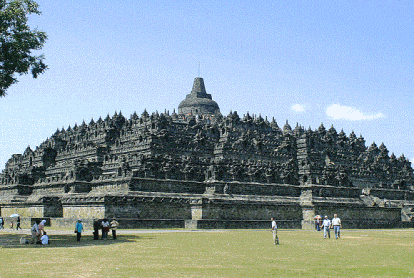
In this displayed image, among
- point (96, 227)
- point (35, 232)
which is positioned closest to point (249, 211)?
point (96, 227)

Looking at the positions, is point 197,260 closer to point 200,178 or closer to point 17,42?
point 17,42

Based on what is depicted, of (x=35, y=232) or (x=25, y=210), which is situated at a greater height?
(x=25, y=210)

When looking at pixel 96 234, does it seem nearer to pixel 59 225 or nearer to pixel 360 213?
pixel 59 225

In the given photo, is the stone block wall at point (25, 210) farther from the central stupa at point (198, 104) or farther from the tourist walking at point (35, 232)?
the central stupa at point (198, 104)

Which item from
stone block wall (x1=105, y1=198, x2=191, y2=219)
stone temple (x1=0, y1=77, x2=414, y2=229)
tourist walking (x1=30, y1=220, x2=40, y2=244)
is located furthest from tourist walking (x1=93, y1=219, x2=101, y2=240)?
stone block wall (x1=105, y1=198, x2=191, y2=219)

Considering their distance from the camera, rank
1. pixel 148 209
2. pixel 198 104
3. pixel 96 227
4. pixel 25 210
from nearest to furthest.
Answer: pixel 96 227, pixel 148 209, pixel 25 210, pixel 198 104

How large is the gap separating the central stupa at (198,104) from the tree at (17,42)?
97255 millimetres

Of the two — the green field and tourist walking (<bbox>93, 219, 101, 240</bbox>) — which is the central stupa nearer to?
tourist walking (<bbox>93, 219, 101, 240</bbox>)

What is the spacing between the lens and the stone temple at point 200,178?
214 ft

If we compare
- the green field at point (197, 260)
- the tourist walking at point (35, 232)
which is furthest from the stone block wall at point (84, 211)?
the green field at point (197, 260)

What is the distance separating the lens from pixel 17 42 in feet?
135

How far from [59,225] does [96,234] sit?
23.0m

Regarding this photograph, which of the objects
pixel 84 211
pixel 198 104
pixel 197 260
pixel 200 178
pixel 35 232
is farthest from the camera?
pixel 198 104

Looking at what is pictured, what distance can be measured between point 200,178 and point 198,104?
70549 mm
